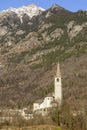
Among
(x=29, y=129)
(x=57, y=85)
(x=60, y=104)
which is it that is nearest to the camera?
(x=29, y=129)

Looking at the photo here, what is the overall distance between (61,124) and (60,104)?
1883 centimetres

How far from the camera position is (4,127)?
11856 centimetres

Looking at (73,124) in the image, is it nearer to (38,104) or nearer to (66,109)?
(66,109)

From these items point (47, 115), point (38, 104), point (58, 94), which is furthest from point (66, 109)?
point (38, 104)

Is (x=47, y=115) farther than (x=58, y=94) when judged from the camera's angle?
No

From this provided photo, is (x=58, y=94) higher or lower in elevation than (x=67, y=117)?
higher

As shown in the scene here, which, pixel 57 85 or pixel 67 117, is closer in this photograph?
pixel 67 117

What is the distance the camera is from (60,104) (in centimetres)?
14050

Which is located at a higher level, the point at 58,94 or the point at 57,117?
the point at 58,94

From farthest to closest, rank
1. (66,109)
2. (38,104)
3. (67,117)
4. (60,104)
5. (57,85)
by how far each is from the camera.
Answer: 1. (38,104)
2. (57,85)
3. (60,104)
4. (66,109)
5. (67,117)

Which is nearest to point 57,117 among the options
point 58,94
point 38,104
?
point 58,94

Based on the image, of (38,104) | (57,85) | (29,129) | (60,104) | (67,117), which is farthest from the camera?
(38,104)

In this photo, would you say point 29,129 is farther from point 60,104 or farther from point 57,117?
point 60,104

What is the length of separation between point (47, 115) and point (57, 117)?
773 cm
